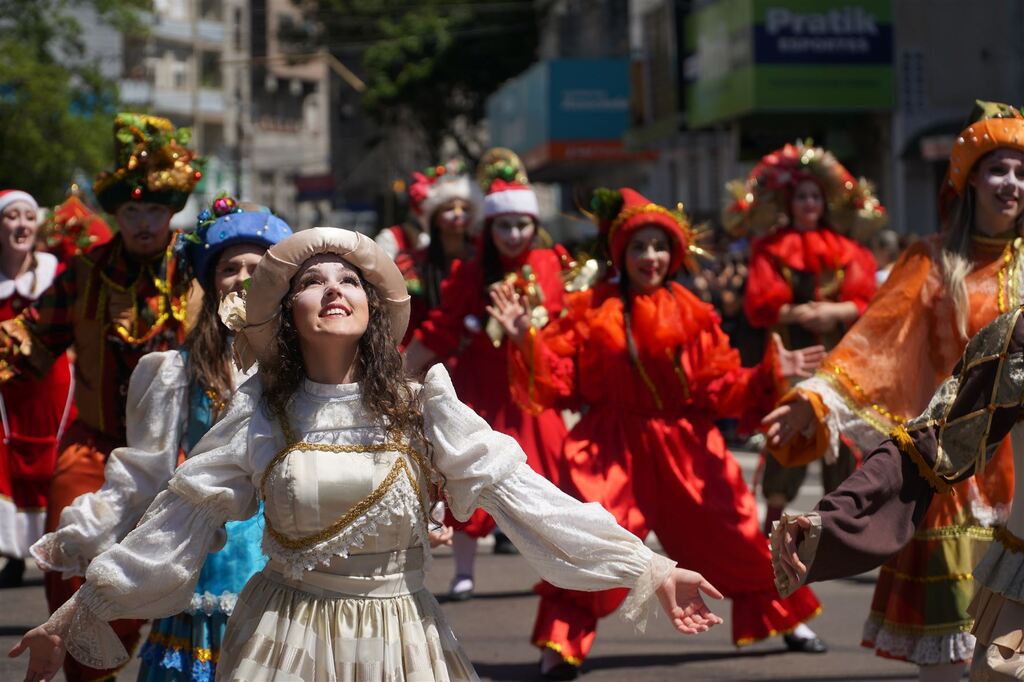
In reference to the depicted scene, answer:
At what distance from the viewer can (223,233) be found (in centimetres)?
607

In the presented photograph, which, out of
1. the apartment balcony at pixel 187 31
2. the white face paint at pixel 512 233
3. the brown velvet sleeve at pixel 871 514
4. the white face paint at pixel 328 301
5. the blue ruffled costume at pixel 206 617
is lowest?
the blue ruffled costume at pixel 206 617

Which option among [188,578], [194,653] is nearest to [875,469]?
[188,578]

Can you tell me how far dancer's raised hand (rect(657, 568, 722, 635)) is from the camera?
456 centimetres

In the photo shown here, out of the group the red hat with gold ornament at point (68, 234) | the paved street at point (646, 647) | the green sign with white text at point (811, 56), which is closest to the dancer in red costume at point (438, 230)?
the paved street at point (646, 647)

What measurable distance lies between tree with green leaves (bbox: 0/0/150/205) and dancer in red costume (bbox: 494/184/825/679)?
1833cm

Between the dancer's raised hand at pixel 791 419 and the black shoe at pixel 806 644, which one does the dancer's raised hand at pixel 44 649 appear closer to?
the dancer's raised hand at pixel 791 419

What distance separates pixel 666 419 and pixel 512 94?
38114 millimetres

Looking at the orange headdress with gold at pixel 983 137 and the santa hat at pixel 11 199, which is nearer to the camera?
the orange headdress with gold at pixel 983 137

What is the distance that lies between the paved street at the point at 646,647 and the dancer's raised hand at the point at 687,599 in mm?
3319

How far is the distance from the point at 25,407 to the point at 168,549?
19.3ft

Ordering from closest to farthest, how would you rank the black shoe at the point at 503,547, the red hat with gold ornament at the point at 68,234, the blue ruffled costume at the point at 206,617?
the blue ruffled costume at the point at 206,617 → the red hat with gold ornament at the point at 68,234 → the black shoe at the point at 503,547

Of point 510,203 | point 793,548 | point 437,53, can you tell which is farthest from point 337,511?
point 437,53

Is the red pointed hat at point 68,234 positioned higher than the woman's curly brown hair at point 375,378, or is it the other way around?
the red pointed hat at point 68,234

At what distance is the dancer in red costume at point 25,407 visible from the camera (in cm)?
→ 1003
